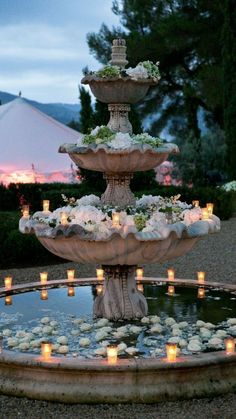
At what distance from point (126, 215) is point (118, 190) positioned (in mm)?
507

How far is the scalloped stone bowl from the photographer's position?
6070mm

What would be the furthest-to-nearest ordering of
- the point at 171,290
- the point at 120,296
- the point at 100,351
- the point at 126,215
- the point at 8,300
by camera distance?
the point at 171,290, the point at 8,300, the point at 120,296, the point at 126,215, the point at 100,351

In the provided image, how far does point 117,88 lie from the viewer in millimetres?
6145

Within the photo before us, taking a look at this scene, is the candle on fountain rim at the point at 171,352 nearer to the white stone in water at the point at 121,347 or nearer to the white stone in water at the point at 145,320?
the white stone in water at the point at 121,347

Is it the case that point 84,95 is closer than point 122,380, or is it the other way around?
point 122,380

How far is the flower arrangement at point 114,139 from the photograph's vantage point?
5781 millimetres

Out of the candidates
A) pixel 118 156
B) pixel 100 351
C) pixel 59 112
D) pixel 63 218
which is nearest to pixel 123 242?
pixel 63 218

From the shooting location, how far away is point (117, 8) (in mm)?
29812

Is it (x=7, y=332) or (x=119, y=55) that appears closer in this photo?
(x=7, y=332)

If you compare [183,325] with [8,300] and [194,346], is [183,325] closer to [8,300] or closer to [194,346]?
[194,346]

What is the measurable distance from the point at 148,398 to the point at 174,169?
17849mm

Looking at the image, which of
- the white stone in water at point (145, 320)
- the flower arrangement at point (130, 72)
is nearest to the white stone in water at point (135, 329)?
the white stone in water at point (145, 320)

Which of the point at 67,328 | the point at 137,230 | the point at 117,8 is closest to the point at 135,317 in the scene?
the point at 67,328

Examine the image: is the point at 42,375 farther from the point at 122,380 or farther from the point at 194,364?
the point at 194,364
